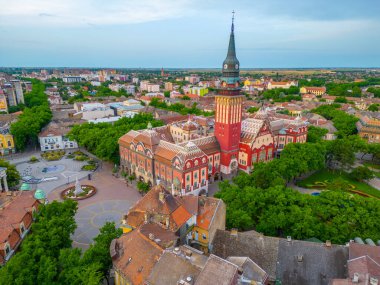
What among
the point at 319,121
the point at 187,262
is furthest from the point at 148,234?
the point at 319,121

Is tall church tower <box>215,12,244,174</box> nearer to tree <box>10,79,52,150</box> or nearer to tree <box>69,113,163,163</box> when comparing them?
tree <box>69,113,163,163</box>

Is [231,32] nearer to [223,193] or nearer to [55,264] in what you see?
[223,193]

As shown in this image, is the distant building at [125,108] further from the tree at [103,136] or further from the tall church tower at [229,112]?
the tall church tower at [229,112]

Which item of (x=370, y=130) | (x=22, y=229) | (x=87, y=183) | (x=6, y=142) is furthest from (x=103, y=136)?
(x=370, y=130)

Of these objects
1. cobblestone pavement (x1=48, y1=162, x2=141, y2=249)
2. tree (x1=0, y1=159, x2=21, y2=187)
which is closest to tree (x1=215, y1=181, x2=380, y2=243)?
cobblestone pavement (x1=48, y1=162, x2=141, y2=249)

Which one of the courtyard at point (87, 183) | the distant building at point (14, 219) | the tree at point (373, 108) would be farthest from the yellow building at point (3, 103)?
the tree at point (373, 108)
